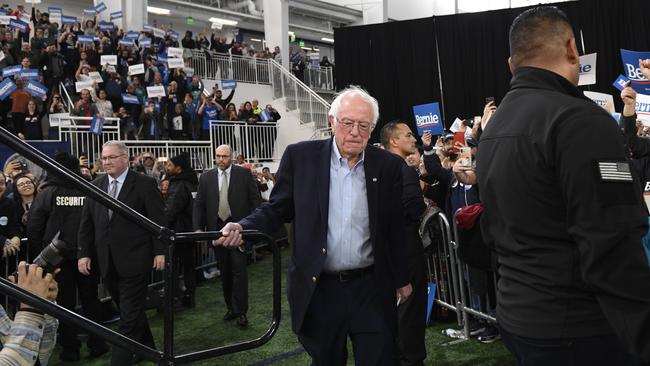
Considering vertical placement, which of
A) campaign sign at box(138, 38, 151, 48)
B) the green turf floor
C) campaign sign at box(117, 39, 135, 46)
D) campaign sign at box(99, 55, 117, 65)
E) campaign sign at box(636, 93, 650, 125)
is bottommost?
the green turf floor

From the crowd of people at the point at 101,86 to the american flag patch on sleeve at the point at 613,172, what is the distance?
40.4ft

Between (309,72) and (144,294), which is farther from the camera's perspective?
(309,72)

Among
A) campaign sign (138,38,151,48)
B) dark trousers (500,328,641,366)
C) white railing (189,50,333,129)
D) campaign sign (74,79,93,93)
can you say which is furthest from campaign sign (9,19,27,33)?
dark trousers (500,328,641,366)

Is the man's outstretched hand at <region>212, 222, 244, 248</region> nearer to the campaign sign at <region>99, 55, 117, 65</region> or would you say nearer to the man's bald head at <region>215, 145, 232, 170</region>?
the man's bald head at <region>215, 145, 232, 170</region>

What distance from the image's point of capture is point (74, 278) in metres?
5.49

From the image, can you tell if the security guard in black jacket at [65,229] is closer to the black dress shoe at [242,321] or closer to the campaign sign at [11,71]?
the black dress shoe at [242,321]

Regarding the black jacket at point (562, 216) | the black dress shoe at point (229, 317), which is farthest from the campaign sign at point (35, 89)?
the black jacket at point (562, 216)

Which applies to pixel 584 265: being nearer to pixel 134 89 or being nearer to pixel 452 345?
pixel 452 345

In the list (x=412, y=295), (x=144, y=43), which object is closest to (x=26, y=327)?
(x=412, y=295)

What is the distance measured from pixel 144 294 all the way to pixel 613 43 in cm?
1356

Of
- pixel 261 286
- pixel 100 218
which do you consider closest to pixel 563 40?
pixel 100 218

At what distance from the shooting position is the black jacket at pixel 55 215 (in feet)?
17.6

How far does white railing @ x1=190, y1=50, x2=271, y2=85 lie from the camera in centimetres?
2008

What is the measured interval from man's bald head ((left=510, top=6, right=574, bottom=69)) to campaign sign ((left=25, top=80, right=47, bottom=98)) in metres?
12.4
